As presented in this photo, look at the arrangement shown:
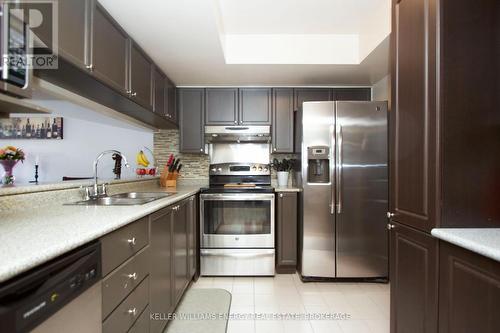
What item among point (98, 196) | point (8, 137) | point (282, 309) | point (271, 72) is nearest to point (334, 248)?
point (282, 309)

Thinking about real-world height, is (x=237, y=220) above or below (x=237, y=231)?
above

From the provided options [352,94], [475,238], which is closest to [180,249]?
[475,238]

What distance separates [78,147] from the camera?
3.30 metres

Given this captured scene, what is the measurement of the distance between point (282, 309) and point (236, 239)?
837mm

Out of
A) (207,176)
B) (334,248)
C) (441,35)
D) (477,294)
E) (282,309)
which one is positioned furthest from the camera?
(207,176)

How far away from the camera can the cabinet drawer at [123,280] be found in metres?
1.01

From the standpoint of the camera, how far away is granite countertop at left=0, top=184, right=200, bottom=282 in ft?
2.21

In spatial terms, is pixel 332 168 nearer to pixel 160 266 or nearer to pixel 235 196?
pixel 235 196

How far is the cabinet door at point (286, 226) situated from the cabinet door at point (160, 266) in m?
1.29

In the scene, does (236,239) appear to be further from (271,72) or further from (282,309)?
(271,72)

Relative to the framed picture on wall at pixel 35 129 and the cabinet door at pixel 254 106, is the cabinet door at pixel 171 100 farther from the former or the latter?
the framed picture on wall at pixel 35 129

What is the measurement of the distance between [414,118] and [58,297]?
5.30ft

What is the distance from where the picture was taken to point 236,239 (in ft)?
8.89

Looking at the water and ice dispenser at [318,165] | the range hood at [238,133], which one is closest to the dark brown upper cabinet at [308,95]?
the range hood at [238,133]
